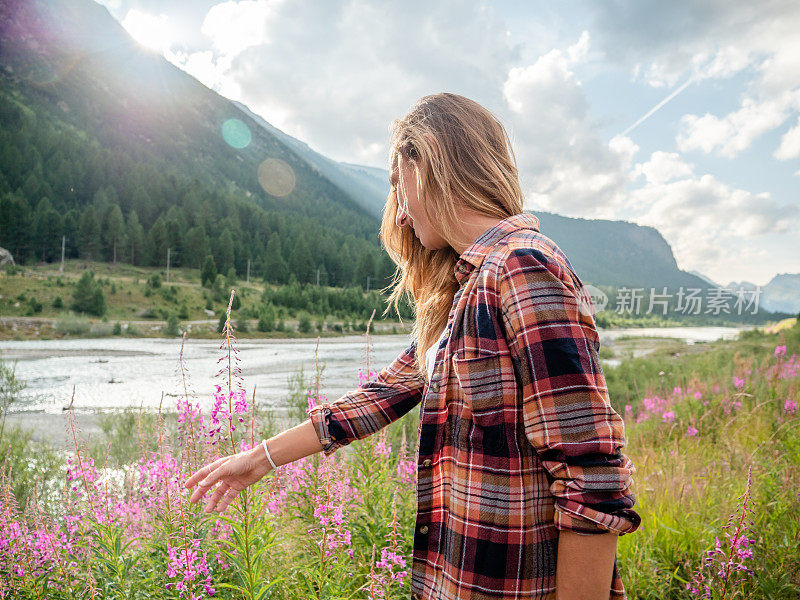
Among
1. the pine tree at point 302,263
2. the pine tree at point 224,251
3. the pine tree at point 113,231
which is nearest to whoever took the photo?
the pine tree at point 113,231

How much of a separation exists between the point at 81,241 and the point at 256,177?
7389cm

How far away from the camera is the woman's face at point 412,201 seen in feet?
4.31

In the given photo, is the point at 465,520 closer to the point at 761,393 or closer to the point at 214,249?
the point at 761,393

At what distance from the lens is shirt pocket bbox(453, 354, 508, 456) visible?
3.27 feet

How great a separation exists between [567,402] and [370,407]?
2.69 feet

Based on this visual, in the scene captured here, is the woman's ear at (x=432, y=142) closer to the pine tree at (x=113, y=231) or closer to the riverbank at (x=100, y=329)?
the riverbank at (x=100, y=329)

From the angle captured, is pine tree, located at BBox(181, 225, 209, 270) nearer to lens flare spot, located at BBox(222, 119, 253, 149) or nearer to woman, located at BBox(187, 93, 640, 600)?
woman, located at BBox(187, 93, 640, 600)

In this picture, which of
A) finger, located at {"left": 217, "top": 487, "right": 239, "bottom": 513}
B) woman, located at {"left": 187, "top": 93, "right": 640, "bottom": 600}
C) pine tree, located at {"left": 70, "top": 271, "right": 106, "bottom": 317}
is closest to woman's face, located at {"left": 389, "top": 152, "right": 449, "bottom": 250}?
woman, located at {"left": 187, "top": 93, "right": 640, "bottom": 600}

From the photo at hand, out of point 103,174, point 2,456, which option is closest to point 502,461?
point 2,456

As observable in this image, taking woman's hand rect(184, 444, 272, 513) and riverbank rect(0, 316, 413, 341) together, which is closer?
woman's hand rect(184, 444, 272, 513)

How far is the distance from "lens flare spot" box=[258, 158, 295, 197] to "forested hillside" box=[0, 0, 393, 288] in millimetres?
598

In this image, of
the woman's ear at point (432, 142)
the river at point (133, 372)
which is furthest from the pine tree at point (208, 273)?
the woman's ear at point (432, 142)

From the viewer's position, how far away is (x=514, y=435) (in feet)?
3.29

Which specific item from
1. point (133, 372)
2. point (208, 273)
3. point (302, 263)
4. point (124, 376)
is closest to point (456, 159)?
point (124, 376)
